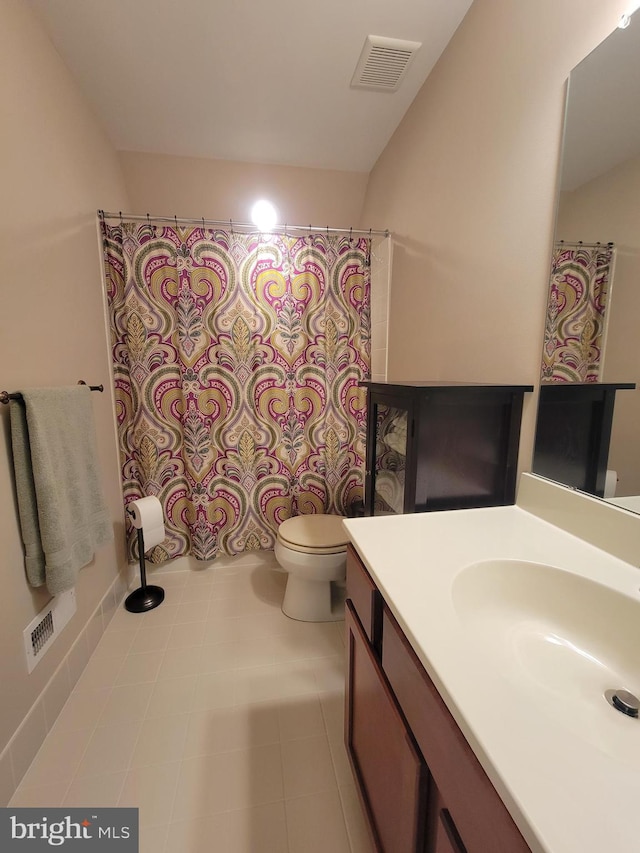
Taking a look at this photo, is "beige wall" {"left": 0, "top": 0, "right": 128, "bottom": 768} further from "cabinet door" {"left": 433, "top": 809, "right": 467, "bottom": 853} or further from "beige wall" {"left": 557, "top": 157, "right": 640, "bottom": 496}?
"beige wall" {"left": 557, "top": 157, "right": 640, "bottom": 496}

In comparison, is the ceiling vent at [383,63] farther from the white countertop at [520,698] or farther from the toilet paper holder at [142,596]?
the toilet paper holder at [142,596]

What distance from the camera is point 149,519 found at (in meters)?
1.73

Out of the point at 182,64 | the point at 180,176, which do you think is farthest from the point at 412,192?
the point at 180,176

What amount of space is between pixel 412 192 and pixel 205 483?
178cm

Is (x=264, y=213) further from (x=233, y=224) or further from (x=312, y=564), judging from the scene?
(x=312, y=564)

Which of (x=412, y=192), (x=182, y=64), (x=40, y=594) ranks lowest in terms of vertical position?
(x=40, y=594)

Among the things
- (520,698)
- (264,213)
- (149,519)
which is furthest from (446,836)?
(264,213)

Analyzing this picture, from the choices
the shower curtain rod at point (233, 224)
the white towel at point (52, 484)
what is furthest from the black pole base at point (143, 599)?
the shower curtain rod at point (233, 224)

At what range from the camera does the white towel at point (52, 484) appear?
1086 mm

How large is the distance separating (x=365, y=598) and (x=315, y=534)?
92 cm

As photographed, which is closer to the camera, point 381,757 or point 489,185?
point 381,757

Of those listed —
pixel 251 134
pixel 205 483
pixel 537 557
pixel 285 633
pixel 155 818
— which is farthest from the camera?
pixel 205 483

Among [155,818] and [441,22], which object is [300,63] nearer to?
[441,22]

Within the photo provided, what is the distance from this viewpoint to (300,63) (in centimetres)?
141
